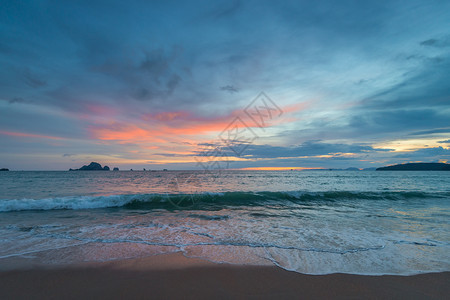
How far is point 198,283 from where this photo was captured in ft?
11.5

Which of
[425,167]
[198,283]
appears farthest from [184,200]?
[425,167]

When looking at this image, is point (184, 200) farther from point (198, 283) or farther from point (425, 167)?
point (425, 167)

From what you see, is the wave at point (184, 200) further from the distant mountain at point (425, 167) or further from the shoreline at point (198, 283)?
the distant mountain at point (425, 167)

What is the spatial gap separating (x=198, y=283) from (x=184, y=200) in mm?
11287

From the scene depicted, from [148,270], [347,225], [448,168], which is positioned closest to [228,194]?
[347,225]

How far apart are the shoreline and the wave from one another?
8.10 m

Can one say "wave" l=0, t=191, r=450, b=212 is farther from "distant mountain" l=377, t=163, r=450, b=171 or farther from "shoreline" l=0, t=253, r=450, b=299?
"distant mountain" l=377, t=163, r=450, b=171

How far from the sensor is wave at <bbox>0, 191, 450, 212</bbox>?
1159 centimetres

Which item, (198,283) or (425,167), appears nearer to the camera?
(198,283)

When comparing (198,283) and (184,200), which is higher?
(198,283)

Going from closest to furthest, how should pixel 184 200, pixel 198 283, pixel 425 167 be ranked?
pixel 198 283, pixel 184 200, pixel 425 167

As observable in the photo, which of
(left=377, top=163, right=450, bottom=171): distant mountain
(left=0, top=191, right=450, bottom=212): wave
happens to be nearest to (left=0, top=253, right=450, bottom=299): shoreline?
(left=0, top=191, right=450, bottom=212): wave

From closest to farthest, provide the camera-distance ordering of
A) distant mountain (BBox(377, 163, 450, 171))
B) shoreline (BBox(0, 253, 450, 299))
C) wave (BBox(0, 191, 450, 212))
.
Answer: shoreline (BBox(0, 253, 450, 299)) → wave (BBox(0, 191, 450, 212)) → distant mountain (BBox(377, 163, 450, 171))

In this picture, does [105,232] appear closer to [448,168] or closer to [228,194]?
[228,194]
